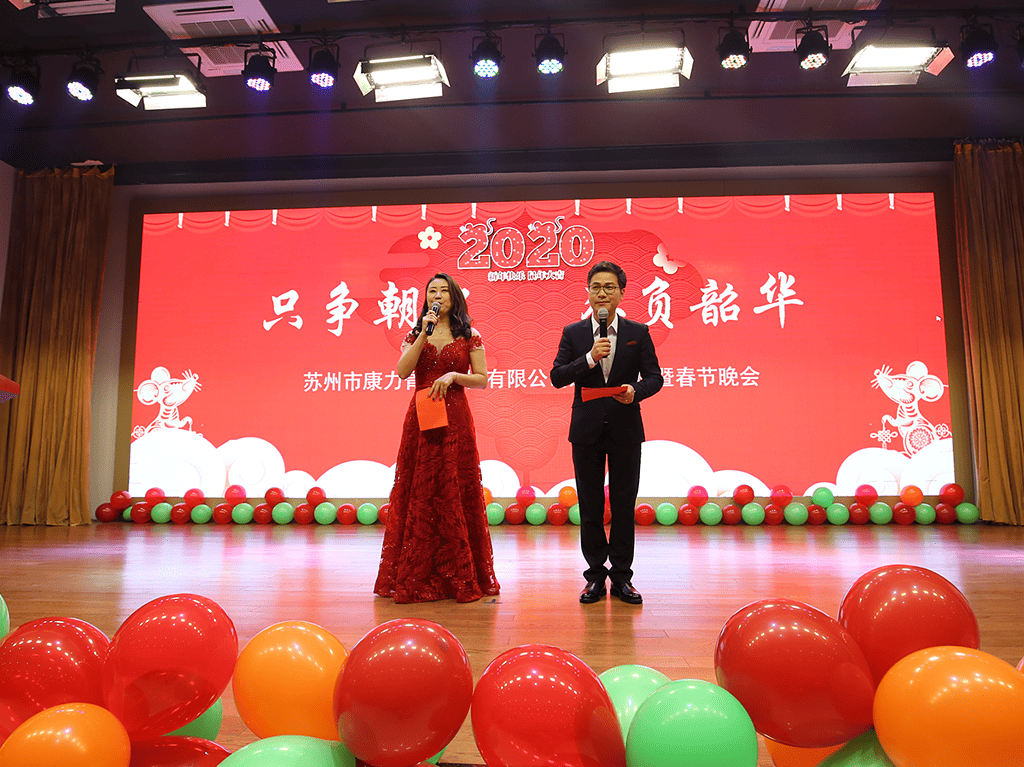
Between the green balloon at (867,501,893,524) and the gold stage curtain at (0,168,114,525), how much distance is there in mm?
6730

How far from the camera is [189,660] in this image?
0.90m

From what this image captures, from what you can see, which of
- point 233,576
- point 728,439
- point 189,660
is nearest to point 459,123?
point 728,439

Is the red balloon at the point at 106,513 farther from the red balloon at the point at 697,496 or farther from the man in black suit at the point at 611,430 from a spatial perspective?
the red balloon at the point at 697,496

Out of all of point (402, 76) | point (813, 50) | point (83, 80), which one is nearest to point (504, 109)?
point (402, 76)

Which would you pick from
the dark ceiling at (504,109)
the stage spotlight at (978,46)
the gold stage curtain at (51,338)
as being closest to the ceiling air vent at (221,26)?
the dark ceiling at (504,109)

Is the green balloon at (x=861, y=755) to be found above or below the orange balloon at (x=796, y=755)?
above

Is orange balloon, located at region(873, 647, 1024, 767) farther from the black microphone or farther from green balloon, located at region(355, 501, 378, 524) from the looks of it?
green balloon, located at region(355, 501, 378, 524)

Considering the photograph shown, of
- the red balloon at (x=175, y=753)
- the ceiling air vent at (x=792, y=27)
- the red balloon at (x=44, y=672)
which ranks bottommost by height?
the red balloon at (x=175, y=753)

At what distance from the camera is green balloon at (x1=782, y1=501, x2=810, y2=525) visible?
4.79 metres

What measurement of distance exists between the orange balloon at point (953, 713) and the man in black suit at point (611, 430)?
1.59 m

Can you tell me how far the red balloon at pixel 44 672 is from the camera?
92 centimetres

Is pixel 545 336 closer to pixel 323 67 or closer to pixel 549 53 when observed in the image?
pixel 549 53

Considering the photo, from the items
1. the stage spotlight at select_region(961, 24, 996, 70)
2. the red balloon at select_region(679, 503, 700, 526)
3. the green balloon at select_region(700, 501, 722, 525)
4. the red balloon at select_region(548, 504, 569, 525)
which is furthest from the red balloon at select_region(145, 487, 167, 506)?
the stage spotlight at select_region(961, 24, 996, 70)

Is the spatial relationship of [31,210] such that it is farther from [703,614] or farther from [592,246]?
[703,614]
